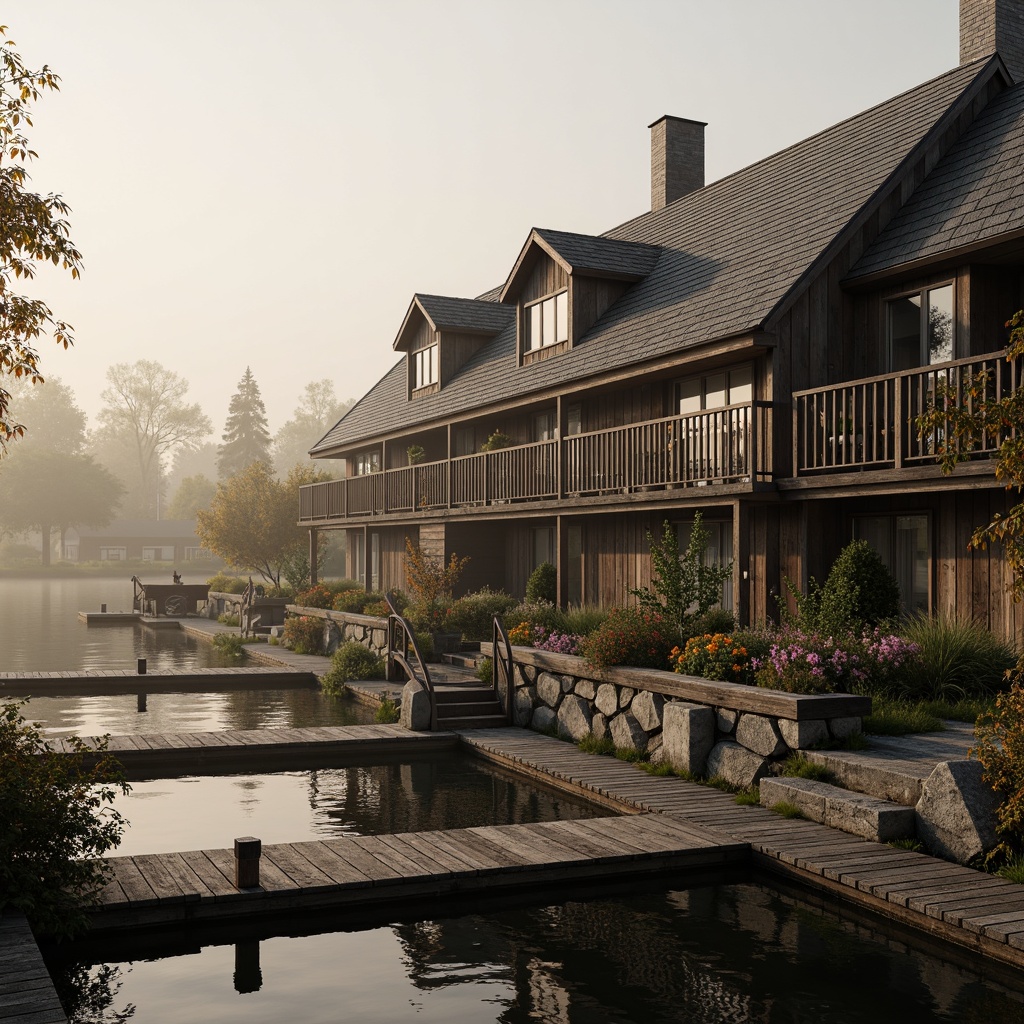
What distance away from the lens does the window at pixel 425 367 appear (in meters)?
34.0

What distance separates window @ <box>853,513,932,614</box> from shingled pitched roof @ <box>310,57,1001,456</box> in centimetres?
367

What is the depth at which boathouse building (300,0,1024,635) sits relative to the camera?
15906mm

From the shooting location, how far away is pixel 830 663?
12.2 m

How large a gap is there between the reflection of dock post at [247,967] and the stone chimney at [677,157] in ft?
80.0

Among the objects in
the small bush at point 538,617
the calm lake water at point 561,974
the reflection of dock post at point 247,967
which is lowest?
the reflection of dock post at point 247,967

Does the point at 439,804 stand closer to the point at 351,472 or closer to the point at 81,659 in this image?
the point at 81,659

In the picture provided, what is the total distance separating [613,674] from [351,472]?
1174 inches

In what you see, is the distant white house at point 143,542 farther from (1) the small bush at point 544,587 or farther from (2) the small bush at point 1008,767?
(2) the small bush at point 1008,767

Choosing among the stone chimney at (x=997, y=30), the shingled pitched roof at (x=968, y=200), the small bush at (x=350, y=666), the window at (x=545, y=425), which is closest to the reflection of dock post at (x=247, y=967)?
the shingled pitched roof at (x=968, y=200)

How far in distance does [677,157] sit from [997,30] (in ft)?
32.4

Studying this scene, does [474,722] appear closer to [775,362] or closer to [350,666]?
[350,666]

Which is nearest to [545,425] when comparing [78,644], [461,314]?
[461,314]

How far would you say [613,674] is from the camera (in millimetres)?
13984

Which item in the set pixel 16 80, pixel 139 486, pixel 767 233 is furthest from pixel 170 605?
pixel 139 486
